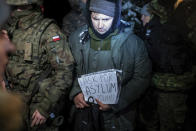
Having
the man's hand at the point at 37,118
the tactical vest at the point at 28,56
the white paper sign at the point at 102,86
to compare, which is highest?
the tactical vest at the point at 28,56

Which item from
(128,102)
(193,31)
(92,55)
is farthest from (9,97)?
(193,31)

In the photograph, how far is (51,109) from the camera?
8.15 ft

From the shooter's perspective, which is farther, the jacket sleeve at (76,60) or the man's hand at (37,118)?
the jacket sleeve at (76,60)

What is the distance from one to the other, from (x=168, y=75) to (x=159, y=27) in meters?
0.78

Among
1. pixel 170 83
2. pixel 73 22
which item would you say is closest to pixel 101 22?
pixel 73 22

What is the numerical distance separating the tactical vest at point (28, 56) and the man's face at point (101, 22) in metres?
0.55

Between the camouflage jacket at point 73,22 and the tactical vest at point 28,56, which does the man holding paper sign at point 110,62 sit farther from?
the camouflage jacket at point 73,22

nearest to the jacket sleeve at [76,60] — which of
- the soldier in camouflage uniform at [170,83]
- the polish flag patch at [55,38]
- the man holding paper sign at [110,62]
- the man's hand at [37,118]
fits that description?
the man holding paper sign at [110,62]

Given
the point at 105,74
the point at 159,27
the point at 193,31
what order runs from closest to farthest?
the point at 105,74 → the point at 193,31 → the point at 159,27

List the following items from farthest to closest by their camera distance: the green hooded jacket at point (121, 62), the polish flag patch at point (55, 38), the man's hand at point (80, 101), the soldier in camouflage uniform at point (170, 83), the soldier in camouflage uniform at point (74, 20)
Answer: the soldier in camouflage uniform at point (74, 20) < the soldier in camouflage uniform at point (170, 83) < the man's hand at point (80, 101) < the green hooded jacket at point (121, 62) < the polish flag patch at point (55, 38)

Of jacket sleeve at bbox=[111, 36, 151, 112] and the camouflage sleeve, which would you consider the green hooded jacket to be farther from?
the camouflage sleeve

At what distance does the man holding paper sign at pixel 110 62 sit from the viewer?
245 centimetres

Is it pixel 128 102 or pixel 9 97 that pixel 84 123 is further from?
pixel 9 97

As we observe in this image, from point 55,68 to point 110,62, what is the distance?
0.67 metres
